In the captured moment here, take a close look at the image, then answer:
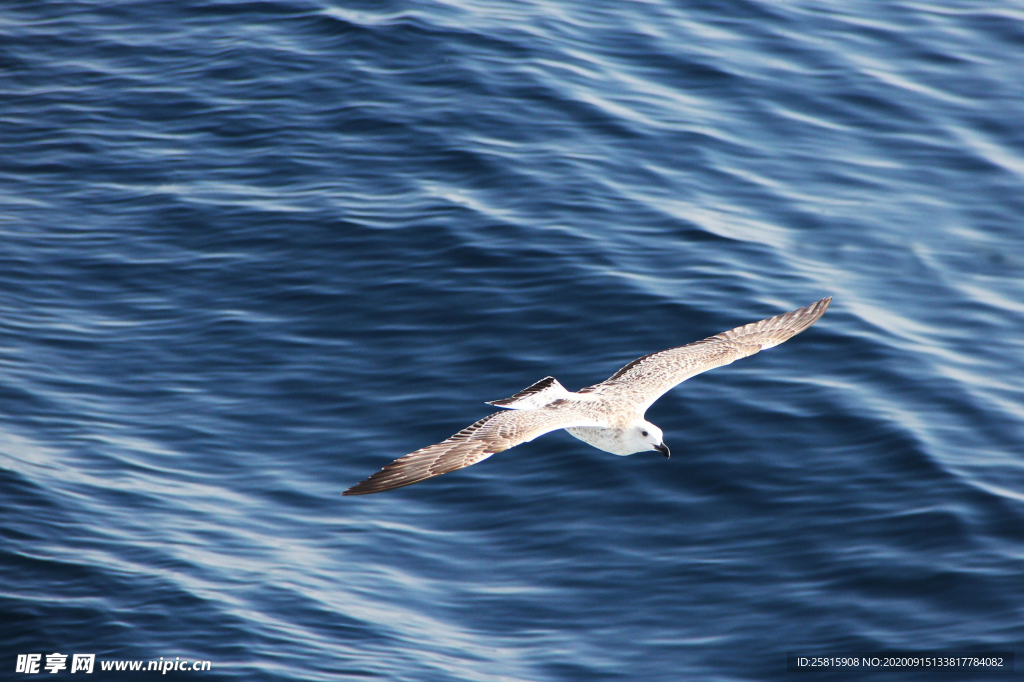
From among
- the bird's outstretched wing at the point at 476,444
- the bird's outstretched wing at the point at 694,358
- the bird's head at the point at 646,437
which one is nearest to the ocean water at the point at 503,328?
the bird's outstretched wing at the point at 694,358

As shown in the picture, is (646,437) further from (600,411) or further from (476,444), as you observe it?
(476,444)

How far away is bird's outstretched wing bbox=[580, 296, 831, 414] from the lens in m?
10.8

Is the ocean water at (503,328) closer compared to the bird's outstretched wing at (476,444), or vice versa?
the bird's outstretched wing at (476,444)

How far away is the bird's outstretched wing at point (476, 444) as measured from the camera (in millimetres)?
8609

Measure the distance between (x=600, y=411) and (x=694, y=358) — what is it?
1.66m

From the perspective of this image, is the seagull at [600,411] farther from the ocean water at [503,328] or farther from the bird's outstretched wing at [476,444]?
the ocean water at [503,328]

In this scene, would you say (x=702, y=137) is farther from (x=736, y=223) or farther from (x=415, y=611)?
(x=415, y=611)

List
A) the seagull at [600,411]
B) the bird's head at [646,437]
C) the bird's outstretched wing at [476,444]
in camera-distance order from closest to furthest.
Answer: the bird's outstretched wing at [476,444] → the seagull at [600,411] → the bird's head at [646,437]

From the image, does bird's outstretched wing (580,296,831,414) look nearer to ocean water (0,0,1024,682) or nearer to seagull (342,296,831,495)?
seagull (342,296,831,495)

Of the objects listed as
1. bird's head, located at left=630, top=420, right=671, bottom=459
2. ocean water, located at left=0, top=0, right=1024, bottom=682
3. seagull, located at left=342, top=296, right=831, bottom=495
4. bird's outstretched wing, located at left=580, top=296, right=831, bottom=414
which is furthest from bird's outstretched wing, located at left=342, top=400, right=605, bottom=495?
ocean water, located at left=0, top=0, right=1024, bottom=682

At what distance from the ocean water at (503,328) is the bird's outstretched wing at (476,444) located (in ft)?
5.81

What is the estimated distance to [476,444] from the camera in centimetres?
908

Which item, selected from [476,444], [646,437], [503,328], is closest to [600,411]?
[646,437]

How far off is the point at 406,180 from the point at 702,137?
428 centimetres
